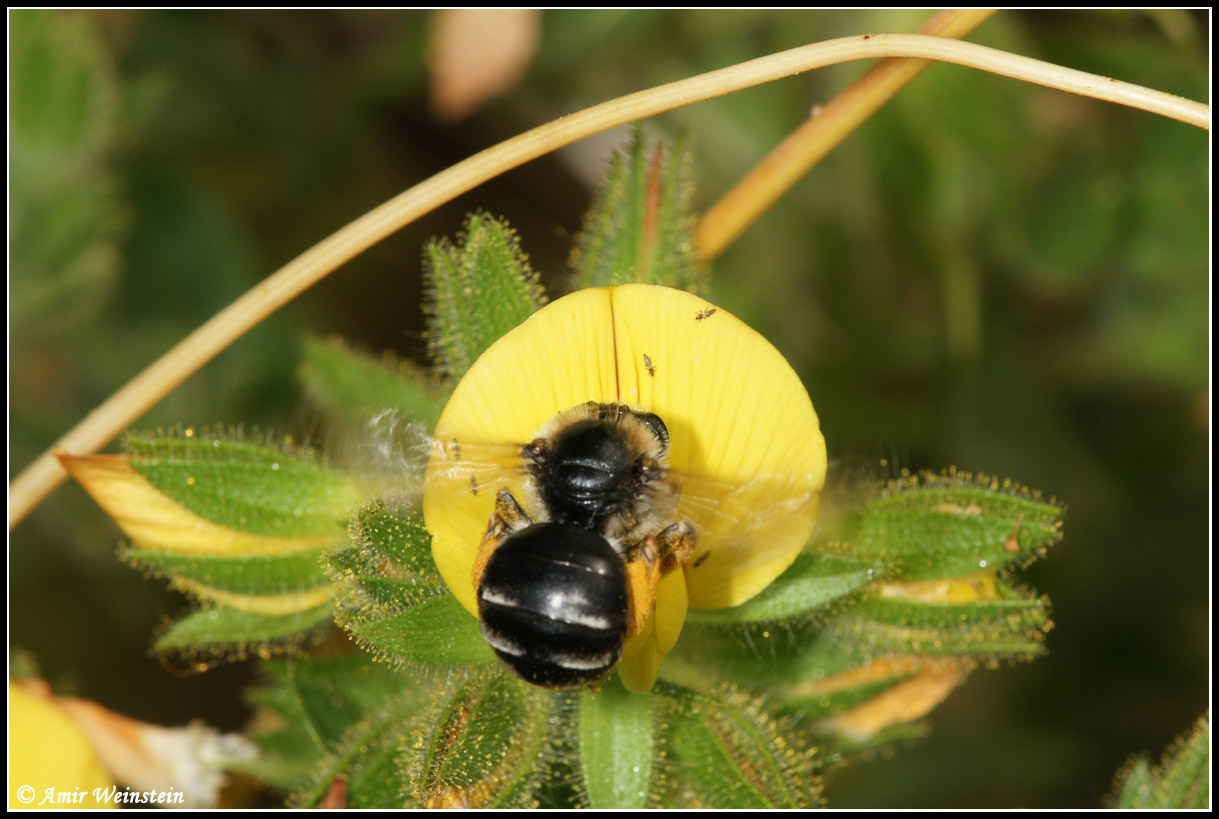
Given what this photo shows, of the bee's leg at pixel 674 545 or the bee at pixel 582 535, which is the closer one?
the bee at pixel 582 535

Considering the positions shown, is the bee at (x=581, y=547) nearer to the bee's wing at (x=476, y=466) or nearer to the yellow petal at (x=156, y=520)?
the bee's wing at (x=476, y=466)

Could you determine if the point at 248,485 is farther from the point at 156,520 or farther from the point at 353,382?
the point at 353,382

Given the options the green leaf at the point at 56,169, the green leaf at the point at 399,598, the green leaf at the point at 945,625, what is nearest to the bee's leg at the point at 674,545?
the green leaf at the point at 399,598

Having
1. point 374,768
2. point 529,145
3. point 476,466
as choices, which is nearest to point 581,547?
point 476,466

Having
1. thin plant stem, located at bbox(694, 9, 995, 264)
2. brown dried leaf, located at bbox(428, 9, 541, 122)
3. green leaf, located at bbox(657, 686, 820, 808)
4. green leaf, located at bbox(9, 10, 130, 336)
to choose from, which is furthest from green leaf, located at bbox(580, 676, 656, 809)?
green leaf, located at bbox(9, 10, 130, 336)

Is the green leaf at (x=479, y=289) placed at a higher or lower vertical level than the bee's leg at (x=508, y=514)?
higher
